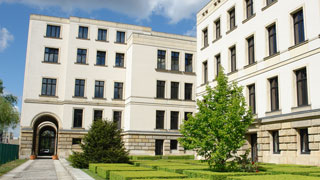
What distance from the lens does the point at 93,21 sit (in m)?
45.2

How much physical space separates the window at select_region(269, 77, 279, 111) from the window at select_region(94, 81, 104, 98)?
2597 cm

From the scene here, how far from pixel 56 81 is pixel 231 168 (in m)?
31.8

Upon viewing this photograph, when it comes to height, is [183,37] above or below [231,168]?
above

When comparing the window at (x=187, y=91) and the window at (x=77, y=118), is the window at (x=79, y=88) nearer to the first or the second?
the window at (x=77, y=118)

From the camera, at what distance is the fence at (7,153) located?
2875 cm

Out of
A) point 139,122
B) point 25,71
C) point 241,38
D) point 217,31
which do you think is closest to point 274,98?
point 241,38

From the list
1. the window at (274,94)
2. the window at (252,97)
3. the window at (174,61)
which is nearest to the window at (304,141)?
the window at (274,94)

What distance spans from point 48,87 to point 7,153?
12.7 meters

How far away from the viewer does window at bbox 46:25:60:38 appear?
144 feet

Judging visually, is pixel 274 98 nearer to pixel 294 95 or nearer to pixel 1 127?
pixel 294 95

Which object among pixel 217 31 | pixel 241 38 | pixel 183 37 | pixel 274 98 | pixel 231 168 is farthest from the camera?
pixel 183 37

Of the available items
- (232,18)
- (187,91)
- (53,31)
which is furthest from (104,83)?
(232,18)

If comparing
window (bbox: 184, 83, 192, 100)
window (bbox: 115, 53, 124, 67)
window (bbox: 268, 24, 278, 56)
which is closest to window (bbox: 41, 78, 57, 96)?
window (bbox: 115, 53, 124, 67)

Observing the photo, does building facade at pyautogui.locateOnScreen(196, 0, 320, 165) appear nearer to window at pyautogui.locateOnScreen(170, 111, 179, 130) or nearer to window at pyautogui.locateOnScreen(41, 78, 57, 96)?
window at pyautogui.locateOnScreen(170, 111, 179, 130)
